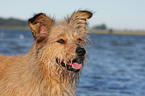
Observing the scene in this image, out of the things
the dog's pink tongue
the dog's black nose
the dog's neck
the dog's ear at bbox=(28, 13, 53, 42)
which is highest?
the dog's ear at bbox=(28, 13, 53, 42)

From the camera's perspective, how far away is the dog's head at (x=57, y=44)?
19.2 ft

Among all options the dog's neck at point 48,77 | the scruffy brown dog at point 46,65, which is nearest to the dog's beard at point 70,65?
the scruffy brown dog at point 46,65

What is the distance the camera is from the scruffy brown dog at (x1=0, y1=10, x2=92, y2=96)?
577cm

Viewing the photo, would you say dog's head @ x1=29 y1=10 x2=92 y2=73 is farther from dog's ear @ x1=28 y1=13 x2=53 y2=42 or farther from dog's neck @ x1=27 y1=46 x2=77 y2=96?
dog's neck @ x1=27 y1=46 x2=77 y2=96

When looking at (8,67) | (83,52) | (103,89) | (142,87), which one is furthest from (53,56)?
(142,87)

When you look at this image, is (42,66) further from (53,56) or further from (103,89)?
(103,89)

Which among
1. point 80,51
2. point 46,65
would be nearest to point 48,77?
point 46,65

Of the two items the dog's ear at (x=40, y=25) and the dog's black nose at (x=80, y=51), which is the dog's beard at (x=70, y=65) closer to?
the dog's black nose at (x=80, y=51)

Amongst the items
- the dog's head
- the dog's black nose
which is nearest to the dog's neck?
the dog's head

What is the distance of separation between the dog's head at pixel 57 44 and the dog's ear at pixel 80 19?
11.2 inches

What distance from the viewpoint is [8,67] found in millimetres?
6328

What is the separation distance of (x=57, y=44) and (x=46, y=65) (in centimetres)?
58

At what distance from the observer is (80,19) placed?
665cm

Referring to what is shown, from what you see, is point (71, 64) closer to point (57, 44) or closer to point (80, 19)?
point (57, 44)
